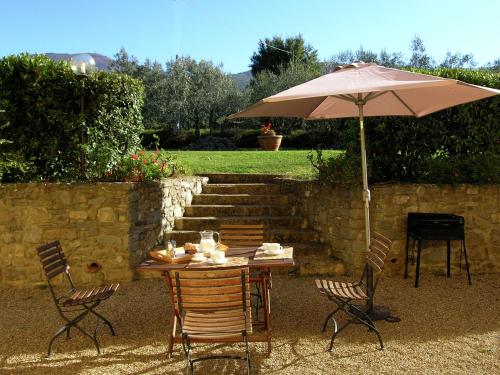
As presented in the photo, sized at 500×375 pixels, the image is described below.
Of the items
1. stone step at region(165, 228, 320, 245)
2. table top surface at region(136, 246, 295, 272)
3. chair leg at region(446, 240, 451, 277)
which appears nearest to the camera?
table top surface at region(136, 246, 295, 272)

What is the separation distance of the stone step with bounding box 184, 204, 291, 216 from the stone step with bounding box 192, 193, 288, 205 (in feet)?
0.92

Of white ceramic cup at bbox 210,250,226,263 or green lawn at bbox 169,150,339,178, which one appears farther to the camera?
green lawn at bbox 169,150,339,178

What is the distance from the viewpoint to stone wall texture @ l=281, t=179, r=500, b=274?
22.5 feet

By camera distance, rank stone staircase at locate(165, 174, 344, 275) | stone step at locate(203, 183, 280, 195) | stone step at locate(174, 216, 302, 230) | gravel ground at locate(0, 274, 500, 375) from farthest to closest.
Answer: stone step at locate(203, 183, 280, 195)
stone step at locate(174, 216, 302, 230)
stone staircase at locate(165, 174, 344, 275)
gravel ground at locate(0, 274, 500, 375)

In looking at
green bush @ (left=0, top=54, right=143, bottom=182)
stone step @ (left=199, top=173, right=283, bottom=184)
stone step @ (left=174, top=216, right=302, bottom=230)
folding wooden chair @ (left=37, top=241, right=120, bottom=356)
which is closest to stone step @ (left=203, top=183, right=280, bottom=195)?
stone step @ (left=199, top=173, right=283, bottom=184)

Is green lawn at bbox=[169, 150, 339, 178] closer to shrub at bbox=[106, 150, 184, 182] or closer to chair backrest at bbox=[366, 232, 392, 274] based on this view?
shrub at bbox=[106, 150, 184, 182]

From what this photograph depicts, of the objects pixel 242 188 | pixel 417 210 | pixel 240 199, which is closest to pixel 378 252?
Result: pixel 417 210

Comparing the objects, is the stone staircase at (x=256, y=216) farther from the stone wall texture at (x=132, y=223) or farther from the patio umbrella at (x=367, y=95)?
the patio umbrella at (x=367, y=95)

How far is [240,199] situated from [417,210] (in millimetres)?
3128

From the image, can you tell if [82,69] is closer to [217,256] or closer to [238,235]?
[238,235]

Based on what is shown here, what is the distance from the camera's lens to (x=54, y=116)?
6746mm

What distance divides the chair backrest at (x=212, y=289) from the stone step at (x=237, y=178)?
225 inches

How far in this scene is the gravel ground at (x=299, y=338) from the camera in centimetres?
405

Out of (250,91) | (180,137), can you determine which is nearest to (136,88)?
(180,137)
